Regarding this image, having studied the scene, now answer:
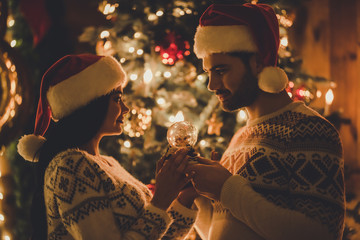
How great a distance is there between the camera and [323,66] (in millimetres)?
3924

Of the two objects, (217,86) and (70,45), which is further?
(70,45)

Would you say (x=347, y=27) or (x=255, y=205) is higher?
(x=255, y=205)

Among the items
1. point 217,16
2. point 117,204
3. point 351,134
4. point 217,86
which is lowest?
point 351,134

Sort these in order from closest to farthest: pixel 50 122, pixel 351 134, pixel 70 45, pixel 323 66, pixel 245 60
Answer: pixel 245 60
pixel 50 122
pixel 351 134
pixel 323 66
pixel 70 45

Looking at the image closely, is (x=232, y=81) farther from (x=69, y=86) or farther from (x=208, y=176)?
(x=69, y=86)

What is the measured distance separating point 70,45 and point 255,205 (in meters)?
4.14

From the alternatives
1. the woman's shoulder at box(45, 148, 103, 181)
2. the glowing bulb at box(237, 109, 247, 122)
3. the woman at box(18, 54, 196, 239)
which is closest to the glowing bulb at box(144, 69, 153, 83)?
the glowing bulb at box(237, 109, 247, 122)

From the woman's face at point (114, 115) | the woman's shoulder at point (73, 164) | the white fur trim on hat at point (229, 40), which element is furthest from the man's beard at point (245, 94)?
the woman's shoulder at point (73, 164)

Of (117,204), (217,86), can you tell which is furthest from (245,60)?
(117,204)

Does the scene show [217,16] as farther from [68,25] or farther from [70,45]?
[68,25]

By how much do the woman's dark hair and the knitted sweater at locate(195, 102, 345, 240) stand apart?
66 centimetres

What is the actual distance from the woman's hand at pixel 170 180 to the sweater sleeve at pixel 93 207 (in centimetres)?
4

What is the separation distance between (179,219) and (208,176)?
323mm

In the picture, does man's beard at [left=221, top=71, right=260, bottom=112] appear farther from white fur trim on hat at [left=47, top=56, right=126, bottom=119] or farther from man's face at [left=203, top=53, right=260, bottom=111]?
white fur trim on hat at [left=47, top=56, right=126, bottom=119]
